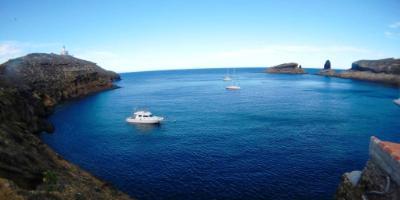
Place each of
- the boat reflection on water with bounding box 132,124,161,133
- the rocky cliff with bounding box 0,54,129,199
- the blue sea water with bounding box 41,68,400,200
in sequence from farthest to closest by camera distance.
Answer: the boat reflection on water with bounding box 132,124,161,133, the blue sea water with bounding box 41,68,400,200, the rocky cliff with bounding box 0,54,129,199

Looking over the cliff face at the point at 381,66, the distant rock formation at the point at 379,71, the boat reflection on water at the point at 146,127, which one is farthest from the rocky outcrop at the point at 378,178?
the cliff face at the point at 381,66

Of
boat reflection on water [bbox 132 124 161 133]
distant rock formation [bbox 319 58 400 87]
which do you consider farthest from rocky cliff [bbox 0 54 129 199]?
distant rock formation [bbox 319 58 400 87]

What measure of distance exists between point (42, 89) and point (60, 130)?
39.6 m

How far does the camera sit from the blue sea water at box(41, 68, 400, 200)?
33.6 metres

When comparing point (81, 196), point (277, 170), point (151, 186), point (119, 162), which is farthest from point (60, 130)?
point (277, 170)

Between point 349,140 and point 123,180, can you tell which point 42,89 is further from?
point 349,140

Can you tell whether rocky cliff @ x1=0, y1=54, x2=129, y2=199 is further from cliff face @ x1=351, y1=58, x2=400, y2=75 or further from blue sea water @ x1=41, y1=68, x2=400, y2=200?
cliff face @ x1=351, y1=58, x2=400, y2=75

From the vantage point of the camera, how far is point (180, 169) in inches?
1516

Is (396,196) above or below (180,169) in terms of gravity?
above

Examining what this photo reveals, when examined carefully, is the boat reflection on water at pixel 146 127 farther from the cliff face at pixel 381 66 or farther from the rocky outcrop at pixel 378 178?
the cliff face at pixel 381 66

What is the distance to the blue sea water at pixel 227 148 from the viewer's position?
3356cm

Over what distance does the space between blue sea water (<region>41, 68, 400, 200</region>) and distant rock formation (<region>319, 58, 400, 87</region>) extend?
90082 millimetres

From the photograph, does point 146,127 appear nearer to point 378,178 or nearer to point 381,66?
point 378,178

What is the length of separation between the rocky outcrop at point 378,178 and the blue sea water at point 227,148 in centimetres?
775
